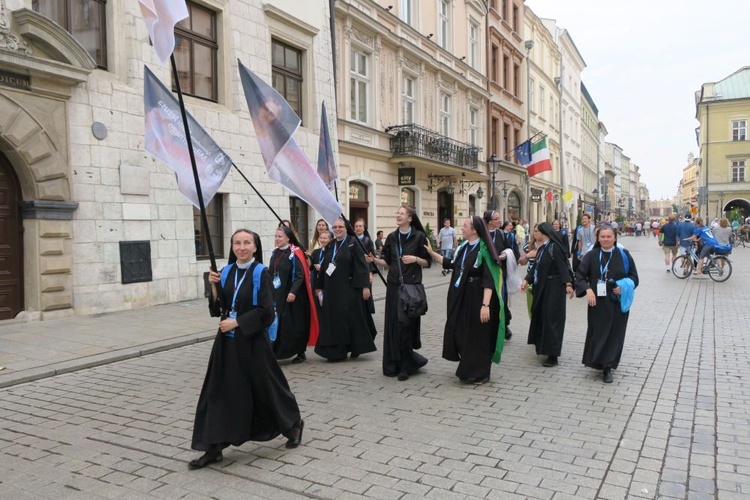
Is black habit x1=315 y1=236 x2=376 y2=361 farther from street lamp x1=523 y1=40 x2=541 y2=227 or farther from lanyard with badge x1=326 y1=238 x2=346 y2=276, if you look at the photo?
street lamp x1=523 y1=40 x2=541 y2=227

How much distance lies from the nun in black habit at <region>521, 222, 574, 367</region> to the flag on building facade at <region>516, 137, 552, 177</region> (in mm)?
17022

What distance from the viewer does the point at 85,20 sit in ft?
35.3

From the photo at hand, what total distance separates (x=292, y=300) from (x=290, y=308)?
233 mm

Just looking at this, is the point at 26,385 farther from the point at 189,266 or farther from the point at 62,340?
the point at 189,266

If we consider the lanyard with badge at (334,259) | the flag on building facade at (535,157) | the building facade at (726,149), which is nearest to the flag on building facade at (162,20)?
the lanyard with badge at (334,259)

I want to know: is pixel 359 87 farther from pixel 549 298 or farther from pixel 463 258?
pixel 463 258

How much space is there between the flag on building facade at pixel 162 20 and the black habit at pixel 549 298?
15.9 feet

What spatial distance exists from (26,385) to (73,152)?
5.25 meters

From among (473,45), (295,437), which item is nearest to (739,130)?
(473,45)

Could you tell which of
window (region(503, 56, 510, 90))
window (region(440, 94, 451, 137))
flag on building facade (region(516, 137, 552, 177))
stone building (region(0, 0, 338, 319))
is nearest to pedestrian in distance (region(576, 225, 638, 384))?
stone building (region(0, 0, 338, 319))

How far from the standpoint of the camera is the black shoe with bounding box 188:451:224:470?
394cm

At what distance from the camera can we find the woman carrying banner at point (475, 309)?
19.6 feet

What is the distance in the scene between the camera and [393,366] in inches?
250

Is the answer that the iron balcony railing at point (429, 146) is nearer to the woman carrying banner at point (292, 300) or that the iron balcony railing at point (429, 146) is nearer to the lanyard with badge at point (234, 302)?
the woman carrying banner at point (292, 300)
